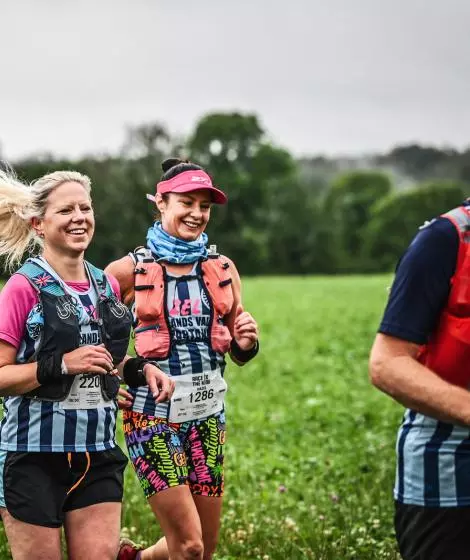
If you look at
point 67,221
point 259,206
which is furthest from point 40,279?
point 259,206

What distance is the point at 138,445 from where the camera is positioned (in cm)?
577

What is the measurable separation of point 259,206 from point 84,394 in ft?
293

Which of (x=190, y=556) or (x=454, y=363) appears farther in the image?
(x=190, y=556)

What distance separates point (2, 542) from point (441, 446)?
4.38m

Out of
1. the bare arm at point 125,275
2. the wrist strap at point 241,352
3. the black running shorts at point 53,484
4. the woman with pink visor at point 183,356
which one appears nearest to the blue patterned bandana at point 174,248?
the woman with pink visor at point 183,356

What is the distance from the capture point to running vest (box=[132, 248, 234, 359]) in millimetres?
5781

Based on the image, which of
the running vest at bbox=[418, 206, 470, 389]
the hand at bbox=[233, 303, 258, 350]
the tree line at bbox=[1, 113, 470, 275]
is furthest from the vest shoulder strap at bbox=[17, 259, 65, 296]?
the tree line at bbox=[1, 113, 470, 275]

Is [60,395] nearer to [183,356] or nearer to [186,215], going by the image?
[183,356]

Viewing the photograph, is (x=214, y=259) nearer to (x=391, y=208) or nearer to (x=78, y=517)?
(x=78, y=517)

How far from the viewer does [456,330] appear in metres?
3.67

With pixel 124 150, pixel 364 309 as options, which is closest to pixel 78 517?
pixel 364 309

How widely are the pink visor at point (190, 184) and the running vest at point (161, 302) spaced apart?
0.35 metres

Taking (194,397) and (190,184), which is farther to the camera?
(190,184)

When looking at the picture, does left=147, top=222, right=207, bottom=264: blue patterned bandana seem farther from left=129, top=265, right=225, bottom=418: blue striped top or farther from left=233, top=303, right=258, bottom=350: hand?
left=233, top=303, right=258, bottom=350: hand
